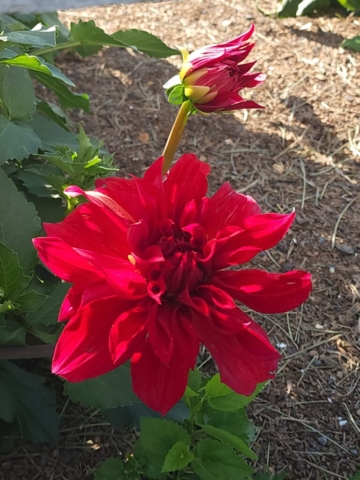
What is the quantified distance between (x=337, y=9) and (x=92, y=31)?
5.24 feet

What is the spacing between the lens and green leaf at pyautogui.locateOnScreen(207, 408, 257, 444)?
99cm

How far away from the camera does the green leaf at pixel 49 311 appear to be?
96cm

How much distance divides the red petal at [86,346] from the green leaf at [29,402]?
0.49 m

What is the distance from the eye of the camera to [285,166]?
1785 mm

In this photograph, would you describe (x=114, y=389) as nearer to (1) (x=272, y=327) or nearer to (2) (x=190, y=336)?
(2) (x=190, y=336)

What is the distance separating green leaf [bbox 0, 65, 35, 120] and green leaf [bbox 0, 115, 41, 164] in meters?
0.04

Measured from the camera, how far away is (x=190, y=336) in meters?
0.64

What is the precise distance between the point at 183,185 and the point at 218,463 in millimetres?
503

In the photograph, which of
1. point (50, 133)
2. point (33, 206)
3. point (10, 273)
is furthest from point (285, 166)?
point (10, 273)

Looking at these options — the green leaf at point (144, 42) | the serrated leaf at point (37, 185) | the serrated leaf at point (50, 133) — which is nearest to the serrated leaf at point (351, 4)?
the green leaf at point (144, 42)

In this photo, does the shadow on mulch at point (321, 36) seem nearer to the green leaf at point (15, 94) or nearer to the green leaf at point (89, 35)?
the green leaf at point (89, 35)

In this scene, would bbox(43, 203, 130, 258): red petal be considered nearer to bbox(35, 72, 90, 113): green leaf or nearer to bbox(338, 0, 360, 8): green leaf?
bbox(35, 72, 90, 113): green leaf

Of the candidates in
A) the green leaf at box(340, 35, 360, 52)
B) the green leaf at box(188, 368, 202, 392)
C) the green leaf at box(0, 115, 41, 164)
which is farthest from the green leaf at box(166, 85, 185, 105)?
the green leaf at box(340, 35, 360, 52)

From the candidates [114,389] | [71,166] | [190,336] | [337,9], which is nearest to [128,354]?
[190,336]
